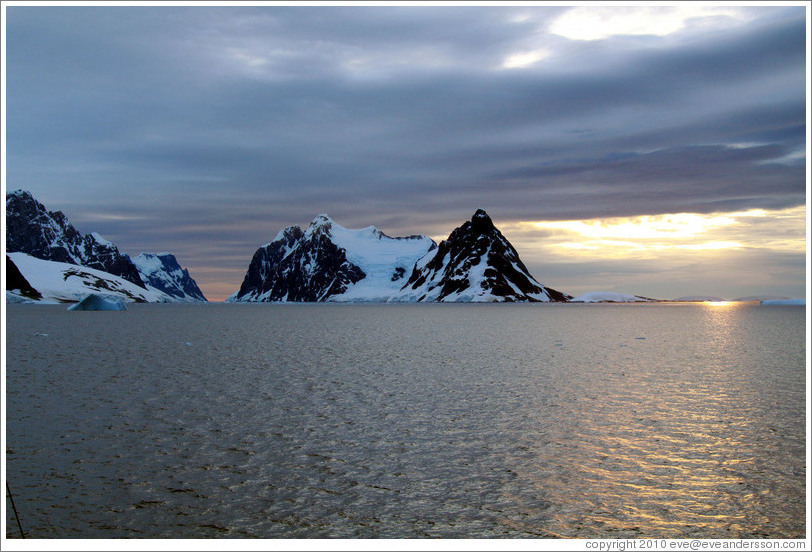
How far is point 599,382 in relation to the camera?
4309 cm

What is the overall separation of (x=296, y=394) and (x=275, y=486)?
17.7m

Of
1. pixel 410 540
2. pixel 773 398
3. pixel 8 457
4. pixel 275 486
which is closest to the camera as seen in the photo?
pixel 410 540

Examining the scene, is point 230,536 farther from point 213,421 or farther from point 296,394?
point 296,394

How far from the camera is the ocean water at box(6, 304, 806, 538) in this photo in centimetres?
1661

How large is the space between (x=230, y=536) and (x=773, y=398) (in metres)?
32.6

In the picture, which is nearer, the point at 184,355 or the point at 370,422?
the point at 370,422

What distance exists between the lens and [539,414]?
31.1 meters

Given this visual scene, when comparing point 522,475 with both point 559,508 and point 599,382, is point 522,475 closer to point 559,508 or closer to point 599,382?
point 559,508

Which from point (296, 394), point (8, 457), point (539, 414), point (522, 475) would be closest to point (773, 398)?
point (539, 414)

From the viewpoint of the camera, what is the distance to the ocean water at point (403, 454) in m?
16.6

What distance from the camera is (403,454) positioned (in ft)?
75.4

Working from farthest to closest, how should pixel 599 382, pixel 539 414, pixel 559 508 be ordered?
pixel 599 382 < pixel 539 414 < pixel 559 508

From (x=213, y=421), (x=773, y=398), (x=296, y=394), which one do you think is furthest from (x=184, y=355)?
(x=773, y=398)

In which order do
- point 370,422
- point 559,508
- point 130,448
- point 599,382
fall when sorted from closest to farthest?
point 559,508
point 130,448
point 370,422
point 599,382
